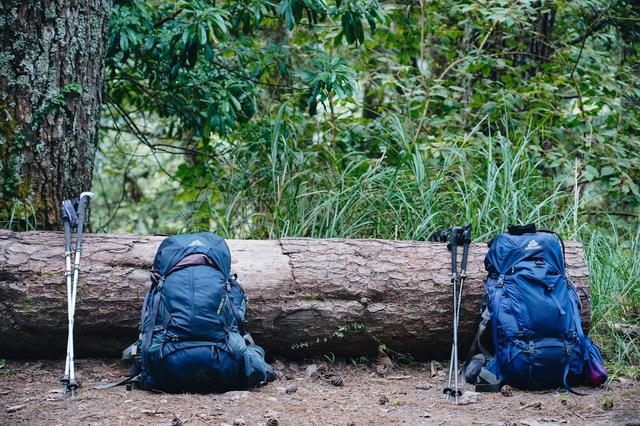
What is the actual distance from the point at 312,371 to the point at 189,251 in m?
1.24

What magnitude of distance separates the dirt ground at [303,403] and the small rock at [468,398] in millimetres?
30

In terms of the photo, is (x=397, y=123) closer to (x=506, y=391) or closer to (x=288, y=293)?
(x=288, y=293)

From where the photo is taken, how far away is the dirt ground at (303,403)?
12.2 ft

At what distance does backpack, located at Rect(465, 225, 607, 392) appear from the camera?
4301mm

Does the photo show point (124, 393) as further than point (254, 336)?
No

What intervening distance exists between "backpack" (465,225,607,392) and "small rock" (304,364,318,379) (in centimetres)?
109

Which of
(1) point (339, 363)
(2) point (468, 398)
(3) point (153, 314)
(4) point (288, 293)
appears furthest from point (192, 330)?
(2) point (468, 398)

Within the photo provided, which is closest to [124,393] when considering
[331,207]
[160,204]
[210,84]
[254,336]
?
[254,336]

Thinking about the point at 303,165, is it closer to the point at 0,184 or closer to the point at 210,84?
the point at 210,84

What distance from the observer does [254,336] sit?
4.82 m

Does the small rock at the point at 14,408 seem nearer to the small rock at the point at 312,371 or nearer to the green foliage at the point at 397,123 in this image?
the small rock at the point at 312,371

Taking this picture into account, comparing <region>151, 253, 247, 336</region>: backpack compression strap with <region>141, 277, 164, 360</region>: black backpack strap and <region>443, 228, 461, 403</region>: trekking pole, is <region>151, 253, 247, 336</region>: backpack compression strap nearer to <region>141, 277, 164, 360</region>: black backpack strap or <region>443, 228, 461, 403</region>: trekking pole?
<region>141, 277, 164, 360</region>: black backpack strap

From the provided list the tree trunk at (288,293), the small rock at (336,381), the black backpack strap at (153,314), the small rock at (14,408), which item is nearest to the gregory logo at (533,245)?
the tree trunk at (288,293)

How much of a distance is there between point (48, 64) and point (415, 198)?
10.1 feet
